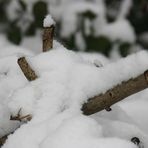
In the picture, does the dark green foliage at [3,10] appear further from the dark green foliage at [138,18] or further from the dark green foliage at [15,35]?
the dark green foliage at [138,18]

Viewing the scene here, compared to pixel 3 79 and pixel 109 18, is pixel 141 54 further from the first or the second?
pixel 109 18

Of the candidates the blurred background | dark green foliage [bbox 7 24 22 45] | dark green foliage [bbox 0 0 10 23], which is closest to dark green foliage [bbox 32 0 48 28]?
the blurred background

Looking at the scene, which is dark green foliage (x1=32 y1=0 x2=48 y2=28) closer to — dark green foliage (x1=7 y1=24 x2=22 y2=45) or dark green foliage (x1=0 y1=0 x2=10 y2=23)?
dark green foliage (x1=7 y1=24 x2=22 y2=45)

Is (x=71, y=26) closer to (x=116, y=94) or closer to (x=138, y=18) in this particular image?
(x=138, y=18)

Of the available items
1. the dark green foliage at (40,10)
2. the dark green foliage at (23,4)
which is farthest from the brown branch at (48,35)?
the dark green foliage at (23,4)

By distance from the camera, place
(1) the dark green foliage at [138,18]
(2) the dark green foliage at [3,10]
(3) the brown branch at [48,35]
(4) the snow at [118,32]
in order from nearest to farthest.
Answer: (3) the brown branch at [48,35] < (4) the snow at [118,32] < (2) the dark green foliage at [3,10] < (1) the dark green foliage at [138,18]

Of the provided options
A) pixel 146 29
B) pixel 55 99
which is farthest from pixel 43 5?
pixel 55 99
